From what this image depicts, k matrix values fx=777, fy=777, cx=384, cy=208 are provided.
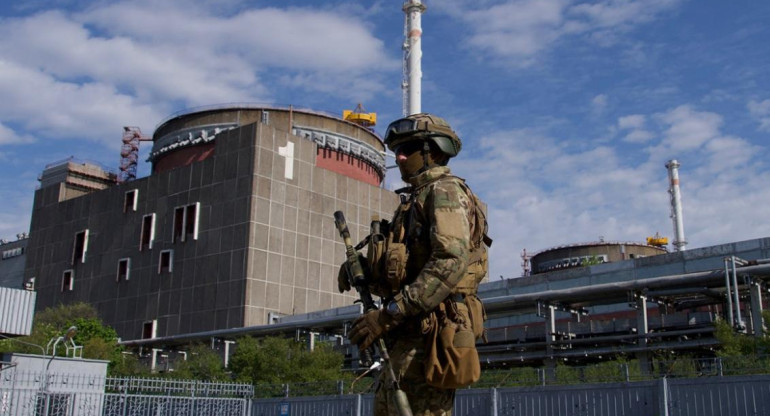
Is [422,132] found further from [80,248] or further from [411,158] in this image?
[80,248]

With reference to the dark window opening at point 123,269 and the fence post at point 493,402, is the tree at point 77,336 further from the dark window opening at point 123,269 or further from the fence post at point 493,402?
the fence post at point 493,402

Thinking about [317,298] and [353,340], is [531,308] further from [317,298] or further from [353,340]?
[353,340]

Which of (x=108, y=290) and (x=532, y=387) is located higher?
(x=108, y=290)

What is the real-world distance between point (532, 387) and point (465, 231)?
51.1ft

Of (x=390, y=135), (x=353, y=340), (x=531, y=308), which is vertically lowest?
(x=353, y=340)

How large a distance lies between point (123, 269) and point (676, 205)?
52.9 m

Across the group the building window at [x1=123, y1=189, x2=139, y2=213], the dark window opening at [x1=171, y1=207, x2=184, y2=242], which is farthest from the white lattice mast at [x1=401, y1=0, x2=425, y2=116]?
the building window at [x1=123, y1=189, x2=139, y2=213]

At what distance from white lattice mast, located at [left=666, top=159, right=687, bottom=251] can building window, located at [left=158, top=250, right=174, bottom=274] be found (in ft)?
157

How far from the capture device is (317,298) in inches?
2443

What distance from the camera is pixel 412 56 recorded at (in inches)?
2510

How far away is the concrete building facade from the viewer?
59.0 metres

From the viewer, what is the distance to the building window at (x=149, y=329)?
61.5 metres

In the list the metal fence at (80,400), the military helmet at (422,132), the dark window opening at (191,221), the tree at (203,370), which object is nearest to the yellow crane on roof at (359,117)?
the dark window opening at (191,221)

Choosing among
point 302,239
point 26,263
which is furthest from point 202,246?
point 26,263
